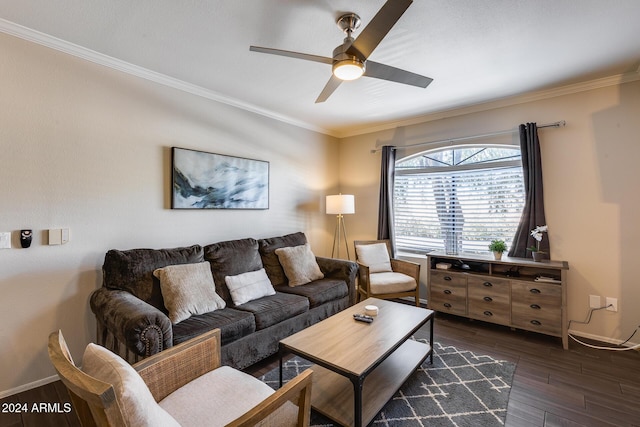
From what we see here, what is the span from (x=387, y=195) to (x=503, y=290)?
1881 millimetres

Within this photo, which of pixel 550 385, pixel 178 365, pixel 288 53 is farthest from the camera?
pixel 550 385

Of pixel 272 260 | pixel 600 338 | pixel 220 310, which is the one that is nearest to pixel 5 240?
pixel 220 310

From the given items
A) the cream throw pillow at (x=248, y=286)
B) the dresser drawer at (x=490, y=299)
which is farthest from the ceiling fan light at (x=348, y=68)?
the dresser drawer at (x=490, y=299)

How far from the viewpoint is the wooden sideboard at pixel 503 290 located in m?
2.92

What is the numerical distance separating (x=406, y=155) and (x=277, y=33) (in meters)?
2.74

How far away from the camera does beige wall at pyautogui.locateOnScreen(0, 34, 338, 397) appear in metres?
2.15

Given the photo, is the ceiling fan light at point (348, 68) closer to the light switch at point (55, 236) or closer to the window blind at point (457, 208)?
the light switch at point (55, 236)

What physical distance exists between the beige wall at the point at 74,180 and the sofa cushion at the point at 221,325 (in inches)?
37.2

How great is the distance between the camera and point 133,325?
1847mm

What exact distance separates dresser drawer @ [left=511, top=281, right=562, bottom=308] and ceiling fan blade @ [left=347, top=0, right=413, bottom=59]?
2.75 m

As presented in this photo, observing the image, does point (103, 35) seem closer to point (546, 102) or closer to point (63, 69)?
point (63, 69)

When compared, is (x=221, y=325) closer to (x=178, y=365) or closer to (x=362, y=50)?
(x=178, y=365)

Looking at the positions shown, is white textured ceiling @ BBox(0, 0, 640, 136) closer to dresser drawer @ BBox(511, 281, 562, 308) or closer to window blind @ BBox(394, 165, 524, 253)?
window blind @ BBox(394, 165, 524, 253)

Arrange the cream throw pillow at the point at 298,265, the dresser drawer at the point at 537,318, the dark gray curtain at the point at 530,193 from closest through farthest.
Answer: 1. the dresser drawer at the point at 537,318
2. the dark gray curtain at the point at 530,193
3. the cream throw pillow at the point at 298,265
